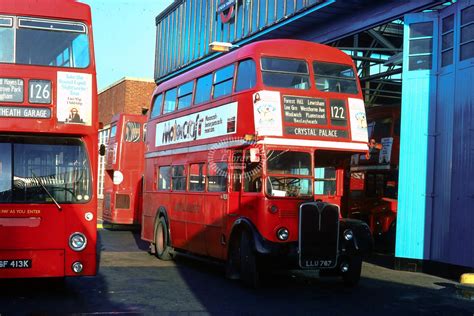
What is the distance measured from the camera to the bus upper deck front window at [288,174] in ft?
32.9

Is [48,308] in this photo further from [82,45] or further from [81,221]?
[82,45]

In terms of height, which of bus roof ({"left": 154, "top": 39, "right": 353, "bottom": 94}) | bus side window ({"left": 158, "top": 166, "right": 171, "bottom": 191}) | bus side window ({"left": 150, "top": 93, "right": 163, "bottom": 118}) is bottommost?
bus side window ({"left": 158, "top": 166, "right": 171, "bottom": 191})

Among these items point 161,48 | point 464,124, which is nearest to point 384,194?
point 464,124

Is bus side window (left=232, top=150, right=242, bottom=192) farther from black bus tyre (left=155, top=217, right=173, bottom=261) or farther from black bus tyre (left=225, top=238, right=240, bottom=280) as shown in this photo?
black bus tyre (left=155, top=217, right=173, bottom=261)

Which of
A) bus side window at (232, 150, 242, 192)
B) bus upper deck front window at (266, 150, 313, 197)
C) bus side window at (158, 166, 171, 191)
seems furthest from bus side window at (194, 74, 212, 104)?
bus upper deck front window at (266, 150, 313, 197)

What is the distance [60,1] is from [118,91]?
78.3 ft

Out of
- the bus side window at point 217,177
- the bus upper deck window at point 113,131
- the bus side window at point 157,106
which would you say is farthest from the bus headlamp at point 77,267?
the bus upper deck window at point 113,131

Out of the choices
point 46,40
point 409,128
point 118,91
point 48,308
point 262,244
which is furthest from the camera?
point 118,91

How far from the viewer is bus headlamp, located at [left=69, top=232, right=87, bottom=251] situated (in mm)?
8234

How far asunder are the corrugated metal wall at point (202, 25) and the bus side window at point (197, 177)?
18.2 feet

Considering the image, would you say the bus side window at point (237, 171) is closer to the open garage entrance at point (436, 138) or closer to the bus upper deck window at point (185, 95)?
the open garage entrance at point (436, 138)

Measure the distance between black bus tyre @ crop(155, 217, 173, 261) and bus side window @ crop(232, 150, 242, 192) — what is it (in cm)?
372

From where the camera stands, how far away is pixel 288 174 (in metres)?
10.1

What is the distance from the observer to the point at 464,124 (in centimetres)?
1194
